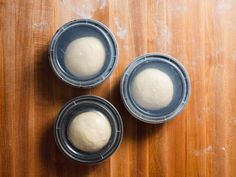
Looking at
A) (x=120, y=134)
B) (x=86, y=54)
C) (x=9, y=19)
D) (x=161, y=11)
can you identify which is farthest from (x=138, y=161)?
(x=9, y=19)

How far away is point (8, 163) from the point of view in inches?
Result: 42.4

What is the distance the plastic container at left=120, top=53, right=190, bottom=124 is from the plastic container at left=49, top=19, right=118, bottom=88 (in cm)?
7

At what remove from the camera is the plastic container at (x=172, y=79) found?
40.2 inches

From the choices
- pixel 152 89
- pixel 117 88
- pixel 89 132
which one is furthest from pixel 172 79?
pixel 89 132

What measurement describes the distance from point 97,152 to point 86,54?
0.30 m

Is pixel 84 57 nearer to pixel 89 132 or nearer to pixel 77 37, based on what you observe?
pixel 77 37

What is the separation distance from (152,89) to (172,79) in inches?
3.1

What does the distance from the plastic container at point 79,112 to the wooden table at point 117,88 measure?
7 centimetres

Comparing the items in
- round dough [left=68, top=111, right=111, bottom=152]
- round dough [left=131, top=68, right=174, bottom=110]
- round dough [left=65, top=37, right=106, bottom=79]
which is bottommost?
round dough [left=68, top=111, right=111, bottom=152]

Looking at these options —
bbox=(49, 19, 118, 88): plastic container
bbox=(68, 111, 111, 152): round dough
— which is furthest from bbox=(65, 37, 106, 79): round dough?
bbox=(68, 111, 111, 152): round dough

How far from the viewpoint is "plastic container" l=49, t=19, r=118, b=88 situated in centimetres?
100

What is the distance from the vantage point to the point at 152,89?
1004 mm

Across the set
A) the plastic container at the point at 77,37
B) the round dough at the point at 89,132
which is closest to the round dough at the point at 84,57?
the plastic container at the point at 77,37

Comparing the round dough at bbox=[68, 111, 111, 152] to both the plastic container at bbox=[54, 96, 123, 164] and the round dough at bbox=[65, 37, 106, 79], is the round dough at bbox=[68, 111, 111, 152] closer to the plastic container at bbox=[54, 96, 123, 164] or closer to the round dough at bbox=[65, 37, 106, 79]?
the plastic container at bbox=[54, 96, 123, 164]
